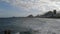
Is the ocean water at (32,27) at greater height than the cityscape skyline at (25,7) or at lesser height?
lesser

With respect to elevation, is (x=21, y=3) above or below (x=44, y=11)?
above

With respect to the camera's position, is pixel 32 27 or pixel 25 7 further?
pixel 32 27

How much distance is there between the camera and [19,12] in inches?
94.8

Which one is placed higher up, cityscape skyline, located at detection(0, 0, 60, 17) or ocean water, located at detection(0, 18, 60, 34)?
cityscape skyline, located at detection(0, 0, 60, 17)

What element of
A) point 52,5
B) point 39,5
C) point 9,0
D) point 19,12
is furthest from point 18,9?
point 52,5

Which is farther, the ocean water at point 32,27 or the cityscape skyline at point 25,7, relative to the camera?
the cityscape skyline at point 25,7

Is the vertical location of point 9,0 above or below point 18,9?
above

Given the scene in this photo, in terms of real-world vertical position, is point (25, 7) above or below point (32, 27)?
above

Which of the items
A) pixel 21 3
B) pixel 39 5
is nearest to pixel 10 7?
pixel 21 3

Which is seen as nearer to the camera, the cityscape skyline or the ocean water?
the ocean water

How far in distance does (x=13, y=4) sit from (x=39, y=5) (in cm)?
54

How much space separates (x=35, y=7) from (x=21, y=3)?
30 cm

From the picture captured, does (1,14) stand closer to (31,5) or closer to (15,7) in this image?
(15,7)

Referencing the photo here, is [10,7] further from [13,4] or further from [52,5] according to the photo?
[52,5]
